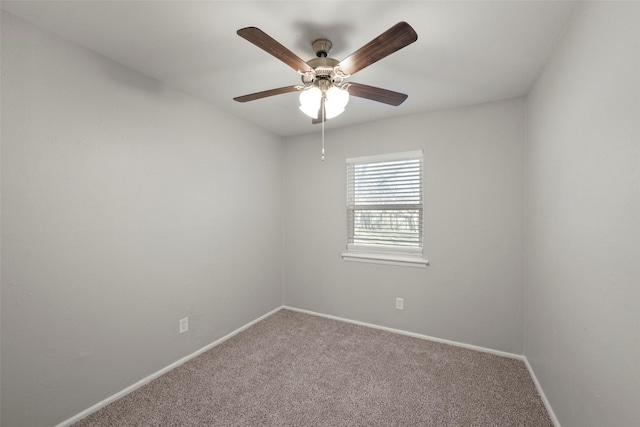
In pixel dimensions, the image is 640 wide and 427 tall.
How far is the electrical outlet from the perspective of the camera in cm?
240

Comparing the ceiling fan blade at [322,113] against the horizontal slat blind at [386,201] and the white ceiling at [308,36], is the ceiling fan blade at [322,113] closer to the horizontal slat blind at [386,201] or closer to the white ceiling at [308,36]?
the white ceiling at [308,36]

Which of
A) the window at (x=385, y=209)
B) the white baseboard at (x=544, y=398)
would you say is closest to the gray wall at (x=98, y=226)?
the window at (x=385, y=209)

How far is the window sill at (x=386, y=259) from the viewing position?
113 inches

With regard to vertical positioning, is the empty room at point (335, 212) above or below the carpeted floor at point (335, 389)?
above

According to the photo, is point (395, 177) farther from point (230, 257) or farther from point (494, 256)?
point (230, 257)

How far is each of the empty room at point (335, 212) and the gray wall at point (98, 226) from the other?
0.01m

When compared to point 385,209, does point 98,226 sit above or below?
below

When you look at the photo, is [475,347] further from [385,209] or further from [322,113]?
[322,113]

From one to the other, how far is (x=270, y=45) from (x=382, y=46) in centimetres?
52

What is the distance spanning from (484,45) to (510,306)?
2209mm

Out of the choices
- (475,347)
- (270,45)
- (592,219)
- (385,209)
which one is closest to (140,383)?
(270,45)

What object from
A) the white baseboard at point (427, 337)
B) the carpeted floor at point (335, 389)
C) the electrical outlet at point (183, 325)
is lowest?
the carpeted floor at point (335, 389)

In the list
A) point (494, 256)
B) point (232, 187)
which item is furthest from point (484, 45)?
→ point (232, 187)

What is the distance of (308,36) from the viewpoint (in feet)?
5.34
